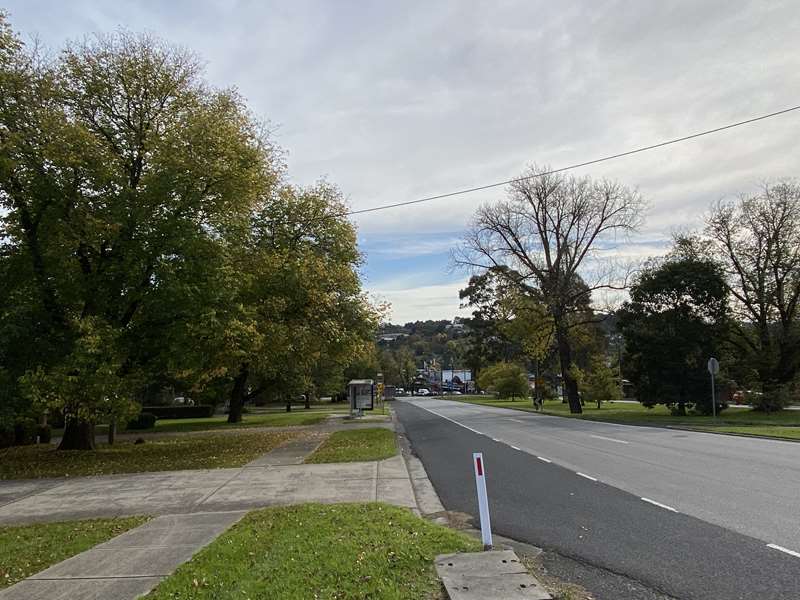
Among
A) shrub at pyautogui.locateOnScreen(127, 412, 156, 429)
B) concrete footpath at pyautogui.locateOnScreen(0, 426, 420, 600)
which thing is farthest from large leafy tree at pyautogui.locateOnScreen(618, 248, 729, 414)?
shrub at pyautogui.locateOnScreen(127, 412, 156, 429)

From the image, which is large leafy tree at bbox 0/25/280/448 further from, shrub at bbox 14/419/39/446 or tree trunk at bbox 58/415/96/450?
shrub at bbox 14/419/39/446

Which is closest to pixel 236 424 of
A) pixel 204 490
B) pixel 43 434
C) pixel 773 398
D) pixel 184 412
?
pixel 43 434

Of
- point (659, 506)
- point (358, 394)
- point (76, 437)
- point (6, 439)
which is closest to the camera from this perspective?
point (659, 506)

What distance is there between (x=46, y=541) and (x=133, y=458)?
1056cm

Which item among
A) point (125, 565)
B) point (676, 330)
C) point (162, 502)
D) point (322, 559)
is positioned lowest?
point (162, 502)

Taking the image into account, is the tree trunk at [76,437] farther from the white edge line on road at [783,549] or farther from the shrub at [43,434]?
the white edge line on road at [783,549]

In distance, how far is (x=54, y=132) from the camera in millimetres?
16250

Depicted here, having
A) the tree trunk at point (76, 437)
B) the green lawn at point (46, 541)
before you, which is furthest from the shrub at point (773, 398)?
the green lawn at point (46, 541)

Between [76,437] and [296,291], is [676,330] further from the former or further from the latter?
[76,437]

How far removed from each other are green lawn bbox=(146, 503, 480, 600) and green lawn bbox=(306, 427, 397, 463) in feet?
24.0

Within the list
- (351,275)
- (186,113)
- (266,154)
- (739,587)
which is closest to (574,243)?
(351,275)

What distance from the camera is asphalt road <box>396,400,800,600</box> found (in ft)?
19.0

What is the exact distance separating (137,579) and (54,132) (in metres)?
14.1

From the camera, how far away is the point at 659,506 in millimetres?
8766
